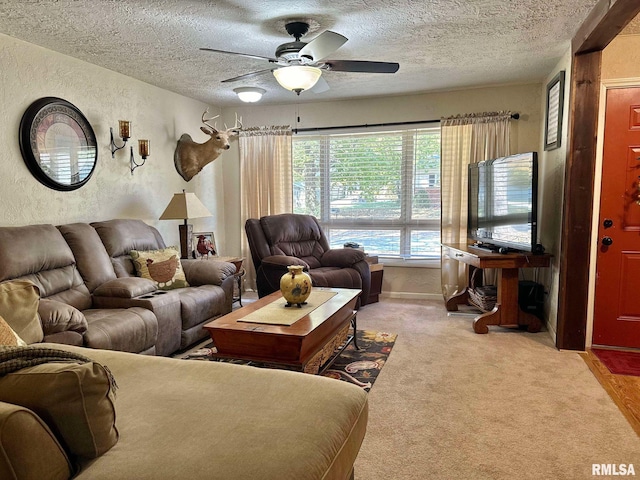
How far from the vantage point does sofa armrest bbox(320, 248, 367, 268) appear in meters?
4.61

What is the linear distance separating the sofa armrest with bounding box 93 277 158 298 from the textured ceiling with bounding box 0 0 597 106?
1780 mm

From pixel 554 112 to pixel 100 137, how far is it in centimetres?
411

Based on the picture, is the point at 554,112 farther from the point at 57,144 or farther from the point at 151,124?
the point at 57,144

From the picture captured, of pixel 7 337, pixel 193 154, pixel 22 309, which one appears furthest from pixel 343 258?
pixel 7 337

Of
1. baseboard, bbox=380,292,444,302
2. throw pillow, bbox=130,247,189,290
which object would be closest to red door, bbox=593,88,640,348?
baseboard, bbox=380,292,444,302

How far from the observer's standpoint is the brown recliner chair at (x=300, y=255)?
4328 millimetres

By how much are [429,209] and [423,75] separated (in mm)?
1568

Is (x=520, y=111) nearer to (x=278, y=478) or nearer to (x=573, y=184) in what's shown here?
(x=573, y=184)

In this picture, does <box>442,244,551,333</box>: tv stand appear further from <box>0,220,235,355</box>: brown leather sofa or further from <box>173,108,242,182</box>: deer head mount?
<box>173,108,242,182</box>: deer head mount

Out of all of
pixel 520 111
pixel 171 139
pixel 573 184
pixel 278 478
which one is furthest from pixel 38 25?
pixel 520 111

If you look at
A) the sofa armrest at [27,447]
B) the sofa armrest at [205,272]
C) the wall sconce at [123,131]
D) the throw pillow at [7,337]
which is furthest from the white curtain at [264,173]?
the sofa armrest at [27,447]

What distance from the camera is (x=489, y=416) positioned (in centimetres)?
237

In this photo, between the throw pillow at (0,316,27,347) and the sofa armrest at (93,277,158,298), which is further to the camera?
the sofa armrest at (93,277,158,298)

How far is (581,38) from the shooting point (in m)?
2.95
